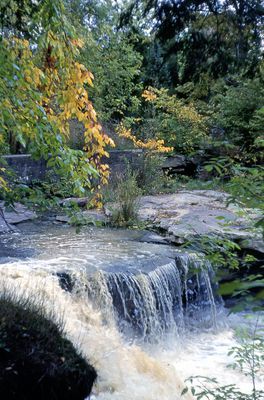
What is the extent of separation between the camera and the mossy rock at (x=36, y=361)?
2.76 m

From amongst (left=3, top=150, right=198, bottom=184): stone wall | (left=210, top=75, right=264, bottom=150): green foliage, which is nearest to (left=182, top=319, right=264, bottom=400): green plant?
(left=3, top=150, right=198, bottom=184): stone wall

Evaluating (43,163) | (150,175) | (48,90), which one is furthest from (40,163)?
(48,90)

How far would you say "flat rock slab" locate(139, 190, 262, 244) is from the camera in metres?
7.32

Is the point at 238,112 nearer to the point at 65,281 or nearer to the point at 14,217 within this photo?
the point at 14,217

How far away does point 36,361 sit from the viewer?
287 cm

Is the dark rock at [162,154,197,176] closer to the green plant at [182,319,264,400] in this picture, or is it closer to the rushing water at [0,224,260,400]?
the rushing water at [0,224,260,400]

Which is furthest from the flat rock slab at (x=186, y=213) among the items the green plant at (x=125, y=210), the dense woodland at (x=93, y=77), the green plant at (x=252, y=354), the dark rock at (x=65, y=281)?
the dense woodland at (x=93, y=77)

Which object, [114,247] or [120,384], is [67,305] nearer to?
[120,384]

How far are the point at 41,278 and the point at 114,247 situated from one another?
1848 millimetres

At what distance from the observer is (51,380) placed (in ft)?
9.41

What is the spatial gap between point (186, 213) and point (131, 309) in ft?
11.3

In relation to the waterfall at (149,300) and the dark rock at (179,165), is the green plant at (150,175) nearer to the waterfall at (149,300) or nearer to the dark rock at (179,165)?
the dark rock at (179,165)

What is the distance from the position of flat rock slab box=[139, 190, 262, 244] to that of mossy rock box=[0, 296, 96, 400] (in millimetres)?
3729

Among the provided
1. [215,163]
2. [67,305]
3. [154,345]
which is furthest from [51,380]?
[154,345]
